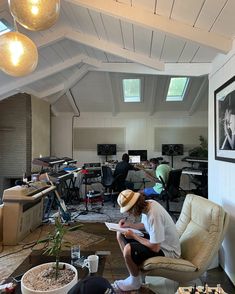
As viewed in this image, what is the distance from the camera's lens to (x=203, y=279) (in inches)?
106

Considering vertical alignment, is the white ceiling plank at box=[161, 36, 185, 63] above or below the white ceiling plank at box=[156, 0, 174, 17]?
below

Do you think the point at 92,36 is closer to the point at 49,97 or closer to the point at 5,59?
the point at 5,59

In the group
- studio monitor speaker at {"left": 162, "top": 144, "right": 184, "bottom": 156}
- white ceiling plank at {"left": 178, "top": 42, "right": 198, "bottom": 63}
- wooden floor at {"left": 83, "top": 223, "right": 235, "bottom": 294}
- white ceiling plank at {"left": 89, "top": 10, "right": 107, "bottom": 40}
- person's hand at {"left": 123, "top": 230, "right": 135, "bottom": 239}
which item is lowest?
wooden floor at {"left": 83, "top": 223, "right": 235, "bottom": 294}

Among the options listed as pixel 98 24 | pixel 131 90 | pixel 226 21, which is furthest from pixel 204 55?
pixel 131 90

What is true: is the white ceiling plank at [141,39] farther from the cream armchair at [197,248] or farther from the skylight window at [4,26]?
the cream armchair at [197,248]

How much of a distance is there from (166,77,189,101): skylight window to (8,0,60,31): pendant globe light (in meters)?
5.06

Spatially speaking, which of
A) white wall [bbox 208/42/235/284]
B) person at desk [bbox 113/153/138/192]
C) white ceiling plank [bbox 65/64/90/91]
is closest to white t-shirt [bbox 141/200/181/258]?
white wall [bbox 208/42/235/284]

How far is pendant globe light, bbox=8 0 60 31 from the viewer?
1458mm

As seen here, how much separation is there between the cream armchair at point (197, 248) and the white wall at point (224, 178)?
0.35 meters

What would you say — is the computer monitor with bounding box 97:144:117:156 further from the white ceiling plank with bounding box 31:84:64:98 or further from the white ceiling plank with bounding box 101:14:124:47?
the white ceiling plank with bounding box 101:14:124:47

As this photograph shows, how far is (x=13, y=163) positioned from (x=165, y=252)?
4378 mm

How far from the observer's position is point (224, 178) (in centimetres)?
285

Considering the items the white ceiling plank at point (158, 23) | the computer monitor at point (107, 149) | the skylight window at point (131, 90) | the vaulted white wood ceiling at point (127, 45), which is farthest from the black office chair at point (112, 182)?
the white ceiling plank at point (158, 23)

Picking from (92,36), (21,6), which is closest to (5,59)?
(21,6)
